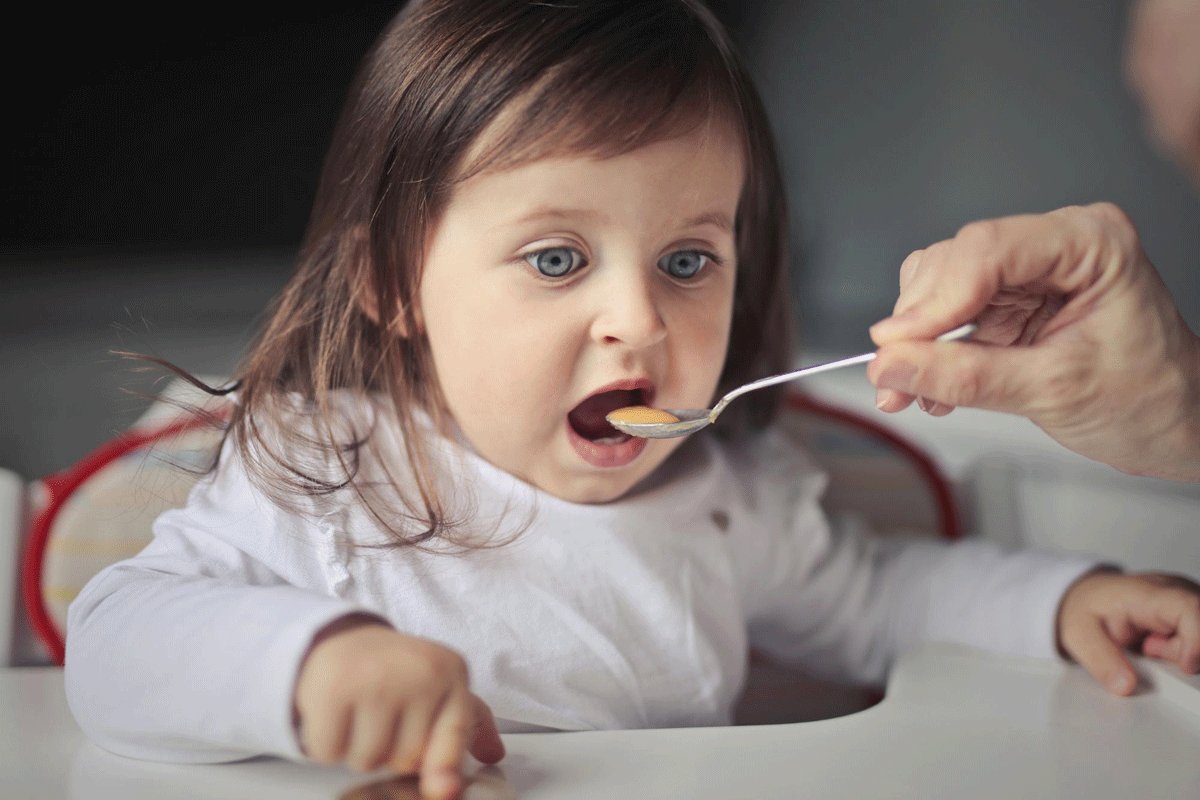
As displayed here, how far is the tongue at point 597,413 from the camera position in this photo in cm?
61

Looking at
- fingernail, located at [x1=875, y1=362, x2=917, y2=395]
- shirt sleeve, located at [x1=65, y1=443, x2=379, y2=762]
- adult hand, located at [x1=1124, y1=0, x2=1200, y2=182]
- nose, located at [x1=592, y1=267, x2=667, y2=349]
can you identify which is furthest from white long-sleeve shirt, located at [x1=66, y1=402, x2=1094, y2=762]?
adult hand, located at [x1=1124, y1=0, x2=1200, y2=182]

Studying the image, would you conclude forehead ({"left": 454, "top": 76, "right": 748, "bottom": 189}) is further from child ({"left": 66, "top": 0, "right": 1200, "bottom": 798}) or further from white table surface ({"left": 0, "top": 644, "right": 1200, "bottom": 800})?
white table surface ({"left": 0, "top": 644, "right": 1200, "bottom": 800})

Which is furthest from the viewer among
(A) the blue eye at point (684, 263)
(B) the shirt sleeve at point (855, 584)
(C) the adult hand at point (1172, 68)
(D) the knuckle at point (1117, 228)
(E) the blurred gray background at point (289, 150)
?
(E) the blurred gray background at point (289, 150)

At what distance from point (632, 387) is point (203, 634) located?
0.24 metres

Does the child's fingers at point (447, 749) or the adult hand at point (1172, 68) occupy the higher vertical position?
the adult hand at point (1172, 68)

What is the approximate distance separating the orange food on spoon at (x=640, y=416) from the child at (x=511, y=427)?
2cm

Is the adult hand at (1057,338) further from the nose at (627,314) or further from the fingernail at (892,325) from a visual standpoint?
the nose at (627,314)

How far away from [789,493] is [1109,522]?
0.76 feet

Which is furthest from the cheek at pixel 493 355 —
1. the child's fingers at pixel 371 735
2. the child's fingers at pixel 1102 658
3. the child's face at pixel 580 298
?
the child's fingers at pixel 1102 658

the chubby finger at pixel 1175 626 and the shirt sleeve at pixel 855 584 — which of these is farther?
the shirt sleeve at pixel 855 584

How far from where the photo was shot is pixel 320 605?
1.43ft

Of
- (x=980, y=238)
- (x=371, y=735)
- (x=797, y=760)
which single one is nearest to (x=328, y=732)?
(x=371, y=735)

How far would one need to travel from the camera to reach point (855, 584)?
2.51ft

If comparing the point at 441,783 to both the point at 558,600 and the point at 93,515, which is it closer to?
the point at 558,600
